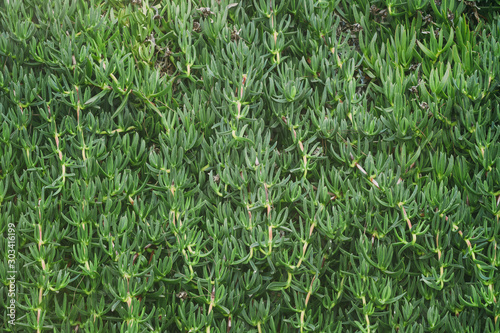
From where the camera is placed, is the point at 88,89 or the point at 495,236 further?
the point at 88,89

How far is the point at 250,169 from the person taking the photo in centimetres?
169

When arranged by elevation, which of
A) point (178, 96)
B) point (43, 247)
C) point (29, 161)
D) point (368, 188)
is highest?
point (178, 96)

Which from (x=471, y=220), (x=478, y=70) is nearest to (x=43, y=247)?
(x=471, y=220)

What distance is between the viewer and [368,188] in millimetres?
1729

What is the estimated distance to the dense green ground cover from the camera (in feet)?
5.41

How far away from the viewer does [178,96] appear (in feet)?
6.00

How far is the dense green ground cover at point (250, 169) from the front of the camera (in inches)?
64.9

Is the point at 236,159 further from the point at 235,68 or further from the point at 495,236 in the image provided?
the point at 495,236

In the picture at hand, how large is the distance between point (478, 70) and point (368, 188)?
0.63 m

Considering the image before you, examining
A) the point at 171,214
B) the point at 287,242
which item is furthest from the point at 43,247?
the point at 287,242

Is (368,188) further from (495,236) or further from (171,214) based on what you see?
(171,214)

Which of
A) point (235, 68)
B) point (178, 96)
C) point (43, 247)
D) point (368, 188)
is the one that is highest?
point (235, 68)

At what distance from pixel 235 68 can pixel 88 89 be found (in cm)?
58

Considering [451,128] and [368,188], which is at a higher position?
[451,128]
